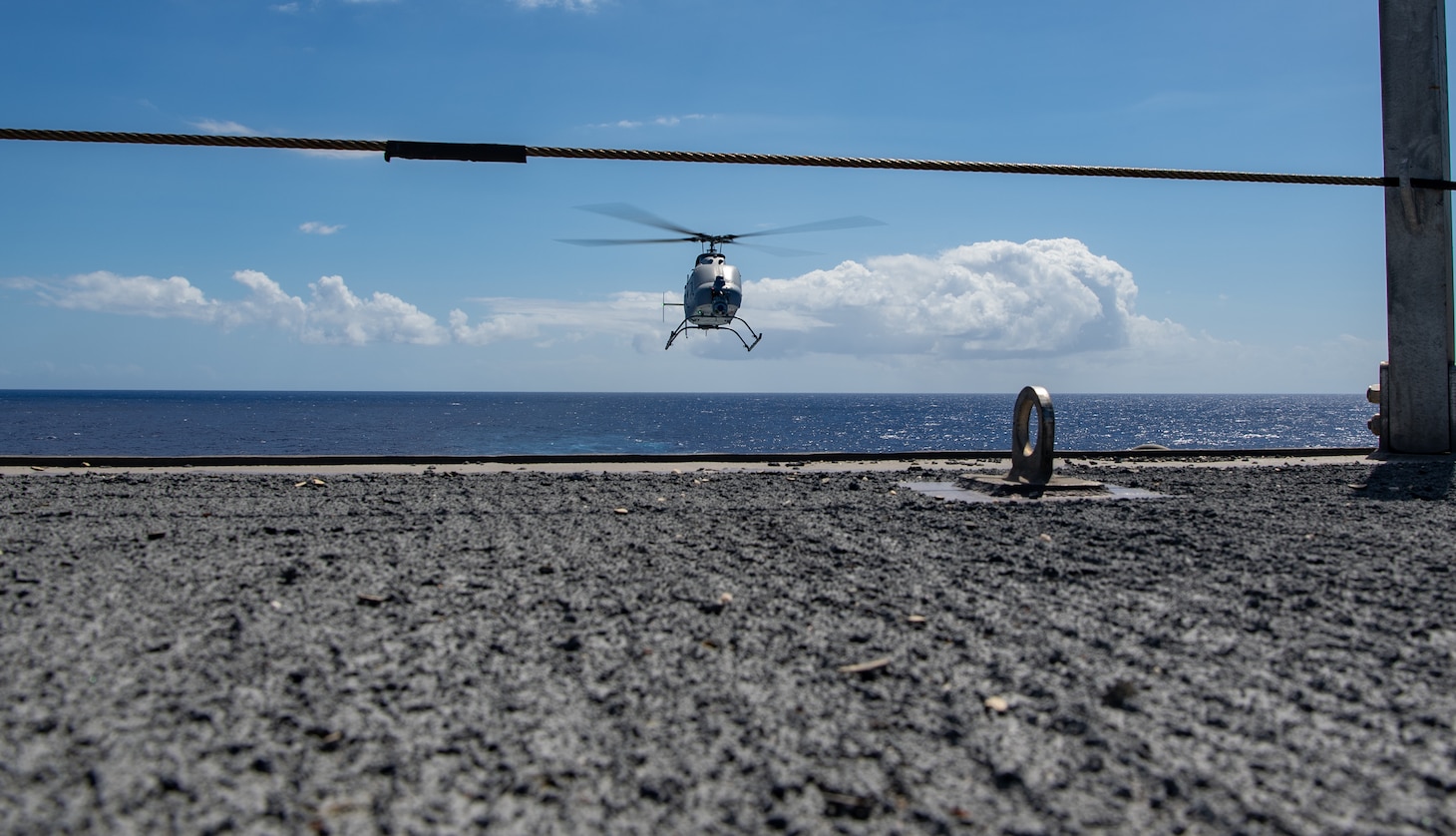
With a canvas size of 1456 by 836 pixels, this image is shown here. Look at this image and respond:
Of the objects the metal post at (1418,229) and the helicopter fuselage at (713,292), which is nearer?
the metal post at (1418,229)

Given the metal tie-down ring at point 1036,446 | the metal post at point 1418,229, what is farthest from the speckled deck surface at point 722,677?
the metal post at point 1418,229

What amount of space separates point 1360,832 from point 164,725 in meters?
2.99

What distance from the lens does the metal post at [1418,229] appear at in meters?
9.28

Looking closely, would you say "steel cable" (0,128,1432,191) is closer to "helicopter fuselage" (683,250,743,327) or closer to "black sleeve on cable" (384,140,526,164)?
"black sleeve on cable" (384,140,526,164)

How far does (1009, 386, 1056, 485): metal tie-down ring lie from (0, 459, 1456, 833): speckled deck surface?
1.85m

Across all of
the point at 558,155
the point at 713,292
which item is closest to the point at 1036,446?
the point at 558,155

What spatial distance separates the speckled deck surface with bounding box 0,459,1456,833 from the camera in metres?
2.03

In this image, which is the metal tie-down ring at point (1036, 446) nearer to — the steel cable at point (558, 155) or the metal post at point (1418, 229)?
the steel cable at point (558, 155)

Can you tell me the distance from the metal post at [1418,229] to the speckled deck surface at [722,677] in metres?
5.19

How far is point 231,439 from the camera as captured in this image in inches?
2500

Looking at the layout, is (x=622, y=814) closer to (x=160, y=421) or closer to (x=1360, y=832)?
(x=1360, y=832)

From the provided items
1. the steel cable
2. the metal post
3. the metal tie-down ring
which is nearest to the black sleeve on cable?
the steel cable

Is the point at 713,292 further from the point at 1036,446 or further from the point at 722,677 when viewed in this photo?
the point at 722,677

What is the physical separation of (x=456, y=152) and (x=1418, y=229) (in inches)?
395
